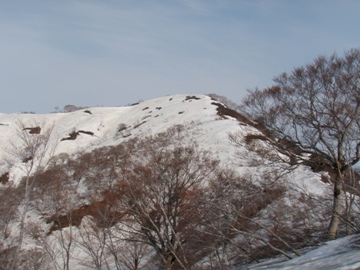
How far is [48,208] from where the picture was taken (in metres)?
28.0

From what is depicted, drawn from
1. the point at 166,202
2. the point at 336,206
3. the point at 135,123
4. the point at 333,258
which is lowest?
the point at 333,258

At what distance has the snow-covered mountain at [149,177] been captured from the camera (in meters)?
11.4

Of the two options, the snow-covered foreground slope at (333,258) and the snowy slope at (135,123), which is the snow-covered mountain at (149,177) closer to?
the snowy slope at (135,123)

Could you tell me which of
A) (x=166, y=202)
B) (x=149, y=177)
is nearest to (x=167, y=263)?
(x=166, y=202)

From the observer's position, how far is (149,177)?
16.6 meters

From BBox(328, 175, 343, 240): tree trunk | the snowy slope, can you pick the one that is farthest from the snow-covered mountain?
BBox(328, 175, 343, 240): tree trunk

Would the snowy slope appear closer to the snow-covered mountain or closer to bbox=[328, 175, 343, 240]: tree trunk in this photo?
the snow-covered mountain

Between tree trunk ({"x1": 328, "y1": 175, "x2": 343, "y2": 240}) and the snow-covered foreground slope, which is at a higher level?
tree trunk ({"x1": 328, "y1": 175, "x2": 343, "y2": 240})

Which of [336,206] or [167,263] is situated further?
[167,263]

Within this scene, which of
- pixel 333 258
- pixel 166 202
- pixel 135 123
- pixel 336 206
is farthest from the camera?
pixel 135 123

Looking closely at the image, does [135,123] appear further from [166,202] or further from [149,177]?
[166,202]

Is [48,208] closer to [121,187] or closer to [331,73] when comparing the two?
[121,187]

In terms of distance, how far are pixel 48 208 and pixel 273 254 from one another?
23.4 metres

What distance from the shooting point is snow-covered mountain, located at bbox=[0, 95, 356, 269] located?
11.4 metres
